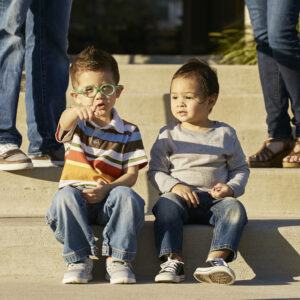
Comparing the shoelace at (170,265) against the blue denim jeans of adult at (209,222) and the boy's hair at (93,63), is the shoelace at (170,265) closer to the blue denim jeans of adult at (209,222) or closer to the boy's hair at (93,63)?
the blue denim jeans of adult at (209,222)

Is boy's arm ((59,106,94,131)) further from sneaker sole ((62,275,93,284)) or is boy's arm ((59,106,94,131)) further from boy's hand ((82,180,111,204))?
sneaker sole ((62,275,93,284))

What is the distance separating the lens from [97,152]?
10.5 ft

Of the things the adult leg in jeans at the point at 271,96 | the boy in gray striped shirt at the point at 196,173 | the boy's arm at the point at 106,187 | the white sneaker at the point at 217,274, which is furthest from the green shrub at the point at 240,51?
the white sneaker at the point at 217,274

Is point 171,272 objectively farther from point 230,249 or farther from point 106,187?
point 106,187

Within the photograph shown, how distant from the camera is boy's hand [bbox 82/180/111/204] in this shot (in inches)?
121

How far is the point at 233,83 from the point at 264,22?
1124mm

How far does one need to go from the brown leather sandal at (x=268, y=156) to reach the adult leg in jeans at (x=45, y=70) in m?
1.08

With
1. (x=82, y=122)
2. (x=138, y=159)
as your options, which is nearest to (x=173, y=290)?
(x=138, y=159)

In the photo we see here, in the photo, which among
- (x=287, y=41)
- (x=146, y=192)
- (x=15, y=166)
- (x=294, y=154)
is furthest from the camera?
(x=294, y=154)

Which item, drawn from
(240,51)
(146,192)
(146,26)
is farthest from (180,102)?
(146,26)

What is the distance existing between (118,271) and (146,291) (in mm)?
173

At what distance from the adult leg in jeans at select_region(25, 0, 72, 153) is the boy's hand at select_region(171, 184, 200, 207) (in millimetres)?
939

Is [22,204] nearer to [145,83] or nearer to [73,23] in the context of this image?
[145,83]

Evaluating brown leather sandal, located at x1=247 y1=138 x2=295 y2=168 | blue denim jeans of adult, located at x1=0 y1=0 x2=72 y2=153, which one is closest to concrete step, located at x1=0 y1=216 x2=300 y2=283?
blue denim jeans of adult, located at x1=0 y1=0 x2=72 y2=153
